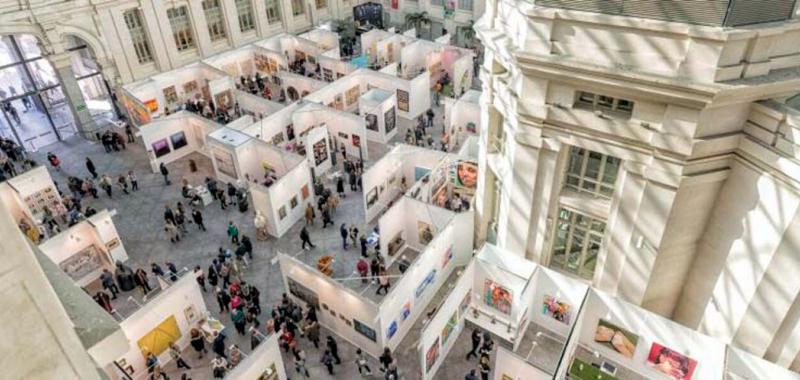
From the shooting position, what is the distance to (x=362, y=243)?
842 inches

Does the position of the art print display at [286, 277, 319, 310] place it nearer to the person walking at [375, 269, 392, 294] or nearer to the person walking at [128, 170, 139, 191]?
the person walking at [375, 269, 392, 294]

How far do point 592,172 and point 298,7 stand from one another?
34.1 metres

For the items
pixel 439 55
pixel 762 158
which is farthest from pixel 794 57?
pixel 439 55

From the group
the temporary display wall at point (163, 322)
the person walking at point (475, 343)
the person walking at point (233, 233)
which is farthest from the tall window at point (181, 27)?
the person walking at point (475, 343)

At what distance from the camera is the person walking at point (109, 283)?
20.1 meters

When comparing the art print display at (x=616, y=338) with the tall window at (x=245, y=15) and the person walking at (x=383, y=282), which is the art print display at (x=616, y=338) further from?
the tall window at (x=245, y=15)

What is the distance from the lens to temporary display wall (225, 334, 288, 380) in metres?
14.3

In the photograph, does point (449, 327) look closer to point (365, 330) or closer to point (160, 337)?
point (365, 330)

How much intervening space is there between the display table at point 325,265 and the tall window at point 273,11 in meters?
27.1

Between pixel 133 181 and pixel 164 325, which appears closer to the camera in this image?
pixel 164 325

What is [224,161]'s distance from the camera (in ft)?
85.9

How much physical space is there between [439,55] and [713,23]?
24752 mm

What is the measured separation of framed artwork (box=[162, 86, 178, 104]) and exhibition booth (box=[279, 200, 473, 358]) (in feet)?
67.3

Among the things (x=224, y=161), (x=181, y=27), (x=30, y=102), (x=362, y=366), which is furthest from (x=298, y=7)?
(x=362, y=366)
